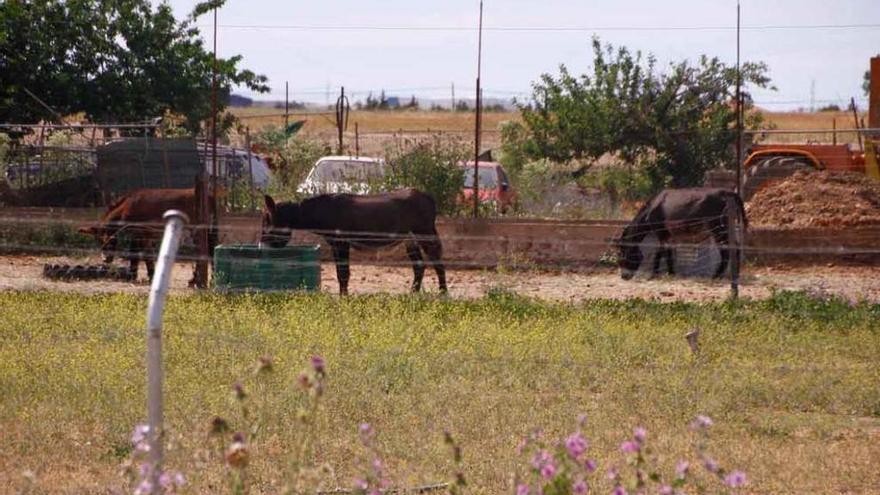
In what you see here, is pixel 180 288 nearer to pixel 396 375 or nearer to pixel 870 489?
pixel 396 375

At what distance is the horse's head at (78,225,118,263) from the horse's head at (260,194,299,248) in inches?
75.7

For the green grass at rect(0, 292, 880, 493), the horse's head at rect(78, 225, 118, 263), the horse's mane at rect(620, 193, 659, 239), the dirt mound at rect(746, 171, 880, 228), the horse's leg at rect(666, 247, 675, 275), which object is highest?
the dirt mound at rect(746, 171, 880, 228)

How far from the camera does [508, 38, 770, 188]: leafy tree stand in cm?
2783

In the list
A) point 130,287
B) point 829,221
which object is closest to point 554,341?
point 130,287

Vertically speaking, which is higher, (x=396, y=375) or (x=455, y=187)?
(x=455, y=187)

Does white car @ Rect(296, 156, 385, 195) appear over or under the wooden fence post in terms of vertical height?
over

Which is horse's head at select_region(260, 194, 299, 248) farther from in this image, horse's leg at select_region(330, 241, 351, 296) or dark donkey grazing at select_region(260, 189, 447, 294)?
horse's leg at select_region(330, 241, 351, 296)

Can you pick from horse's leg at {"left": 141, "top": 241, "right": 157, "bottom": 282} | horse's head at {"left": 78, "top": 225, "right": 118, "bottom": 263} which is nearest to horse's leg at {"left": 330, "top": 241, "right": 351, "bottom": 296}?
horse's leg at {"left": 141, "top": 241, "right": 157, "bottom": 282}

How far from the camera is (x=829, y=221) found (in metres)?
20.0

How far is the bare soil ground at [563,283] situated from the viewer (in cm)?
1639

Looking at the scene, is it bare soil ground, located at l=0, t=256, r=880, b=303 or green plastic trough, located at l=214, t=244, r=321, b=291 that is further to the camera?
bare soil ground, located at l=0, t=256, r=880, b=303

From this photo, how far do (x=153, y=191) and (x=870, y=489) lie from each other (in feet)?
39.2

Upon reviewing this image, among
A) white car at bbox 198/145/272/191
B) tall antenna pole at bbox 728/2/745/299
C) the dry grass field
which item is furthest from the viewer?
the dry grass field

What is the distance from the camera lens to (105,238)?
697 inches
